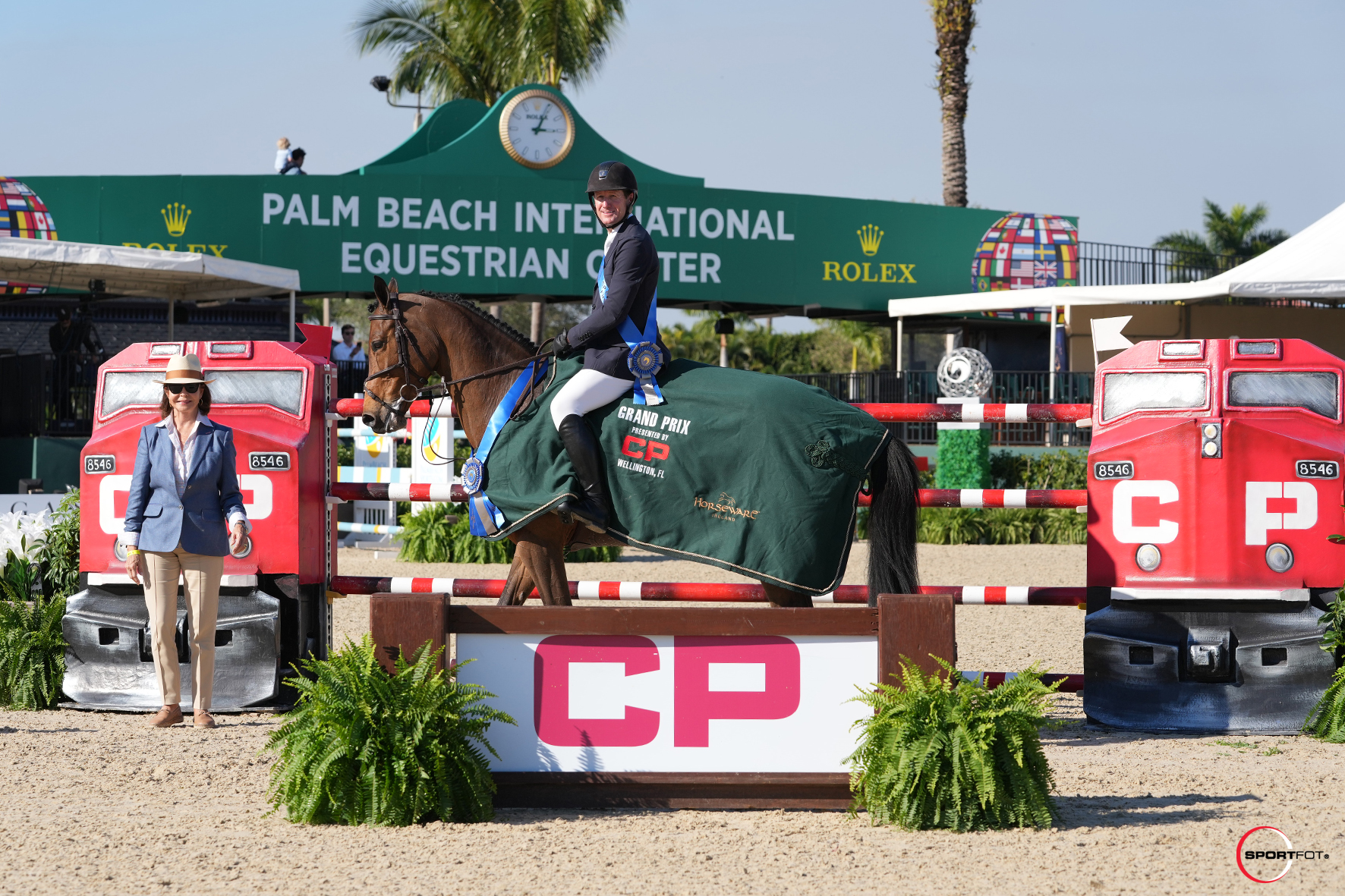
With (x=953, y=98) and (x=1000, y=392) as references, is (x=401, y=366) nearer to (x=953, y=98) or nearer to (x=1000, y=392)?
(x=1000, y=392)

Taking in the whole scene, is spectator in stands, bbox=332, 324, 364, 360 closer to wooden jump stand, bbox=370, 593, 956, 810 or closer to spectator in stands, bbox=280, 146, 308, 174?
spectator in stands, bbox=280, 146, 308, 174

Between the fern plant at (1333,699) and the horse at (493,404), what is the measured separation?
6.21 ft

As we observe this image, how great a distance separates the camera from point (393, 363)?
241 inches

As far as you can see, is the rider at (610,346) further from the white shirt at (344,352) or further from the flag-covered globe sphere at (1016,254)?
the flag-covered globe sphere at (1016,254)

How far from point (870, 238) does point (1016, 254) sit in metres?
3.29

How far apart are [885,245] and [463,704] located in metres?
22.2

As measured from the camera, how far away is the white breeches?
18.1 feet

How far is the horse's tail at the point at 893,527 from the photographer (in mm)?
5566

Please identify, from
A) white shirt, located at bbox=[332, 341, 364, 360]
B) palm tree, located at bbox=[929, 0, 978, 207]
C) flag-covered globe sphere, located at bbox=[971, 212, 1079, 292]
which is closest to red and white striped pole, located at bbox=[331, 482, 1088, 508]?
white shirt, located at bbox=[332, 341, 364, 360]

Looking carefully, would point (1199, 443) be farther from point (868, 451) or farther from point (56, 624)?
point (56, 624)

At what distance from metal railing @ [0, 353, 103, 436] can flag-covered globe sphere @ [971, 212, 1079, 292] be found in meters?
17.0

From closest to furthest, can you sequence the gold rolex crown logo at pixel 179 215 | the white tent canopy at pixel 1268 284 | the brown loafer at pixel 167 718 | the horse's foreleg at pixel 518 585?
the horse's foreleg at pixel 518 585 → the brown loafer at pixel 167 718 → the white tent canopy at pixel 1268 284 → the gold rolex crown logo at pixel 179 215

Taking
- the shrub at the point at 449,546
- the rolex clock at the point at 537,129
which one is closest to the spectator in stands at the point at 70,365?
the shrub at the point at 449,546

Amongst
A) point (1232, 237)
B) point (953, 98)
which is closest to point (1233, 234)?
point (1232, 237)
